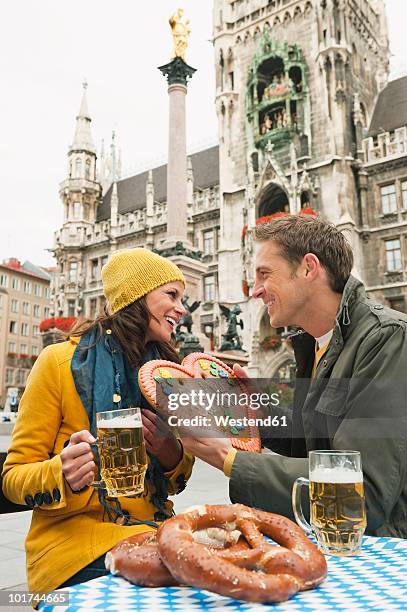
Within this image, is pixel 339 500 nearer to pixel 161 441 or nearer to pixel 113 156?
pixel 161 441

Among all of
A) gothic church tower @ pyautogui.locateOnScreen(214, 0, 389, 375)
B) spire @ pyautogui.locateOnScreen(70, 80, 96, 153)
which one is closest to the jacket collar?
gothic church tower @ pyautogui.locateOnScreen(214, 0, 389, 375)

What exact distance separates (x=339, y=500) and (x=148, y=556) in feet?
1.86

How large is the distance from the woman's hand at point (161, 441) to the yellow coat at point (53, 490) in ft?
0.66

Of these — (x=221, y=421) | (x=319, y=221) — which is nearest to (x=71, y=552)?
(x=221, y=421)

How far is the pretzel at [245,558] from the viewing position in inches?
40.7

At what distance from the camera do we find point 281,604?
1.04 m

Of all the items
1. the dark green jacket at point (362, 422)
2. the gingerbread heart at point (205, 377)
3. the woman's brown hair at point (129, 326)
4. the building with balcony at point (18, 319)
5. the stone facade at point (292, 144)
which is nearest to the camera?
the dark green jacket at point (362, 422)

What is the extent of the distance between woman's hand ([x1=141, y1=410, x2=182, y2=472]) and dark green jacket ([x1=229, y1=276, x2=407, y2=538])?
0.53 m

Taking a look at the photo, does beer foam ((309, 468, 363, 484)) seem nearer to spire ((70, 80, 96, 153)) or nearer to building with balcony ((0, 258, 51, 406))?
spire ((70, 80, 96, 153))

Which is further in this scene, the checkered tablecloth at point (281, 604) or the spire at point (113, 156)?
the spire at point (113, 156)

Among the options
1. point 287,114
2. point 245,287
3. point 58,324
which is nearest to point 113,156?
point 58,324

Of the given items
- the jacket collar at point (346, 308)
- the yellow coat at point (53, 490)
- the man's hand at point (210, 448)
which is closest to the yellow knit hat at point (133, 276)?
the yellow coat at point (53, 490)

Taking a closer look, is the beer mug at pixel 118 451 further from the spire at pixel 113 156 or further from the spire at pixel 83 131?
the spire at pixel 113 156

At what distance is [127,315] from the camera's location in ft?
8.29
